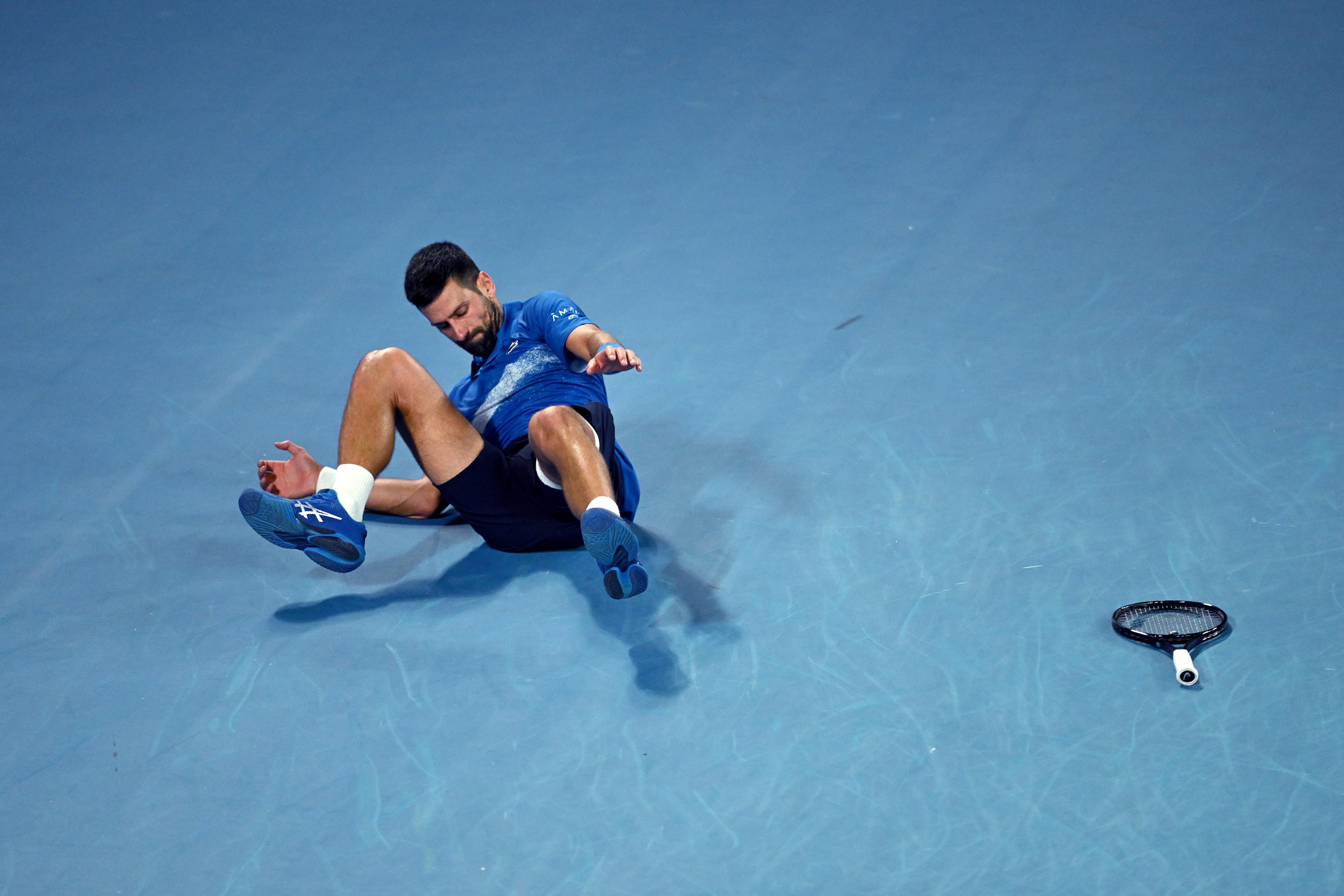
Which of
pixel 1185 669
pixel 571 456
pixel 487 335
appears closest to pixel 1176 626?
pixel 1185 669

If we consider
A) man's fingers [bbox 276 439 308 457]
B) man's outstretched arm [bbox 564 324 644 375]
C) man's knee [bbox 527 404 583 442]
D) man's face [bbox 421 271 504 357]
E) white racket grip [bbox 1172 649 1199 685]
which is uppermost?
white racket grip [bbox 1172 649 1199 685]

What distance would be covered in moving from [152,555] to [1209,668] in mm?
3001

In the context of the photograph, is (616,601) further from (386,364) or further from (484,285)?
(484,285)

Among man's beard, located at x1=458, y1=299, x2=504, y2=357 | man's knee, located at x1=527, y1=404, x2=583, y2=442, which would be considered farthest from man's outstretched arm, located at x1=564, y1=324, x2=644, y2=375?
man's beard, located at x1=458, y1=299, x2=504, y2=357

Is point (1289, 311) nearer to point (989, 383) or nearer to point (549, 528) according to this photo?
point (989, 383)

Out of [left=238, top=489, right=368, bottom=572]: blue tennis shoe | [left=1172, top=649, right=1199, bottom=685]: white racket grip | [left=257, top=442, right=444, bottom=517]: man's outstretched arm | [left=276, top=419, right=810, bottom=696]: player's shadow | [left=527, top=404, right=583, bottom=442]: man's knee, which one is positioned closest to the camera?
[left=1172, top=649, right=1199, bottom=685]: white racket grip

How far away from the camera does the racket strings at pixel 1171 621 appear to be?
3.18m

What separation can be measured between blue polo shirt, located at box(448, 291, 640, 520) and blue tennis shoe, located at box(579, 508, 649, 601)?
1.69 feet

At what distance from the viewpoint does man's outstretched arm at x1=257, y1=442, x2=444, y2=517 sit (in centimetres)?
383

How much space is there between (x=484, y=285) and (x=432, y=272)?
26 centimetres

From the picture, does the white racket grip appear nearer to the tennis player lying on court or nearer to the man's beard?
the tennis player lying on court

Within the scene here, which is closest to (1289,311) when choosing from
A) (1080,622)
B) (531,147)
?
(1080,622)

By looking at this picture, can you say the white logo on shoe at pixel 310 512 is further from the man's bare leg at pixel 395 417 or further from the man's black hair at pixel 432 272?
the man's black hair at pixel 432 272

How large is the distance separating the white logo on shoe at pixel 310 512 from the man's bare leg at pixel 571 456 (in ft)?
1.98
